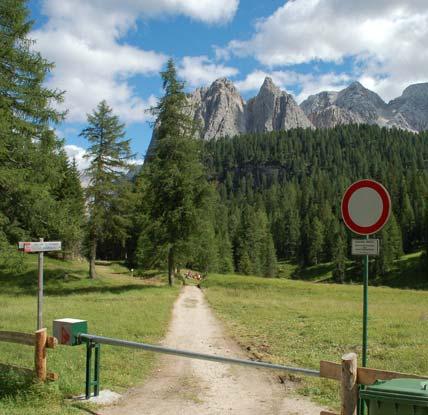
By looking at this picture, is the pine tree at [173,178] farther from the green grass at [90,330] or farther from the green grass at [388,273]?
the green grass at [388,273]

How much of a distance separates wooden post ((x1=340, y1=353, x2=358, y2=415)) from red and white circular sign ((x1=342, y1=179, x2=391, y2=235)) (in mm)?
2018

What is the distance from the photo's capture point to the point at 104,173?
120 feet

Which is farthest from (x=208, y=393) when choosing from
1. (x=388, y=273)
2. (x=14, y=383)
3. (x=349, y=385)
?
(x=388, y=273)

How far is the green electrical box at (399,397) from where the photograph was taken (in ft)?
13.6

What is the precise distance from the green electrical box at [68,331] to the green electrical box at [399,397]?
5.11 m

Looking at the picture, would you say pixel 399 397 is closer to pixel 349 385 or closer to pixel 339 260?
pixel 349 385

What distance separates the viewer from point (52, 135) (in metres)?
20.8

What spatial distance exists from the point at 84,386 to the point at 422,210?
11153 centimetres

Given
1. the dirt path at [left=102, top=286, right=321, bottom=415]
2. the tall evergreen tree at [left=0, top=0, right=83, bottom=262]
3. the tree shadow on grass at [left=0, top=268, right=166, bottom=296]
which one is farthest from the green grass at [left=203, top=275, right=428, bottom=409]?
the tall evergreen tree at [left=0, top=0, right=83, bottom=262]

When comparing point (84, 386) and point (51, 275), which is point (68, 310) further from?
point (51, 275)

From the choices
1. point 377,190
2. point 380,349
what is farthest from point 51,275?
point 377,190

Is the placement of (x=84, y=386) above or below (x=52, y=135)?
below

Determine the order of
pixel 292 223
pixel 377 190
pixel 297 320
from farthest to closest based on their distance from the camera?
pixel 292 223 → pixel 297 320 → pixel 377 190

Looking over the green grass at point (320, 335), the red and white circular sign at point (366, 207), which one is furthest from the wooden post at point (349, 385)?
the green grass at point (320, 335)
